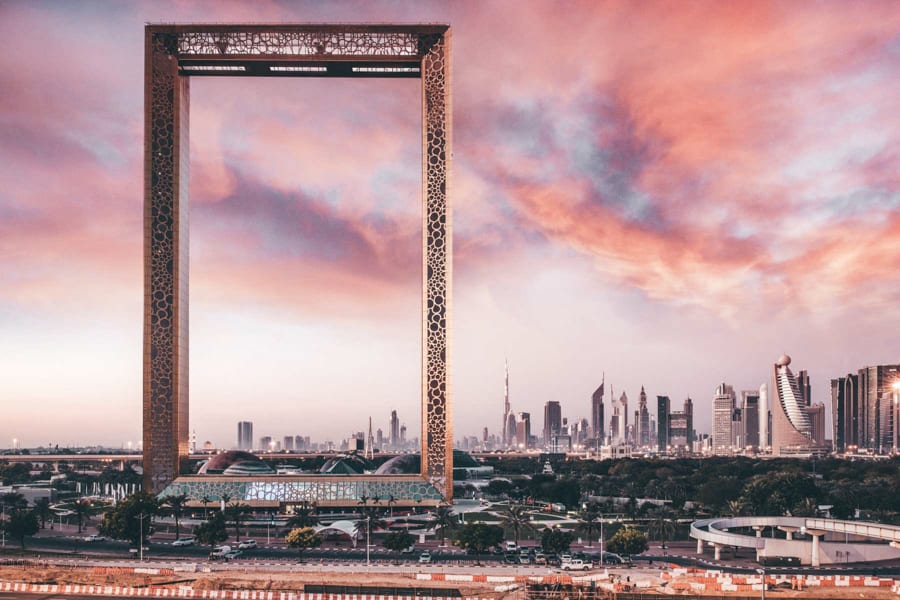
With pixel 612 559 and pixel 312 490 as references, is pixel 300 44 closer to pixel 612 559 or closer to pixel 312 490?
pixel 312 490

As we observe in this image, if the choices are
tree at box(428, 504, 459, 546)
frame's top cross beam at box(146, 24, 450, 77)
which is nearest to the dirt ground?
tree at box(428, 504, 459, 546)

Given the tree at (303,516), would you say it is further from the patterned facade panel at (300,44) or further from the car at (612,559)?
the patterned facade panel at (300,44)

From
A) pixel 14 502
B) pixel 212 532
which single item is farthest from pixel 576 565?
pixel 14 502

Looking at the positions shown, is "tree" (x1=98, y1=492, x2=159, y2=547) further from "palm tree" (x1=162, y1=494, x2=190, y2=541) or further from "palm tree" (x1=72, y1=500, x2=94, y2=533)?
"palm tree" (x1=72, y1=500, x2=94, y2=533)

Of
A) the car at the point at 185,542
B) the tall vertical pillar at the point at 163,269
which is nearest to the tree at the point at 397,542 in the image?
the car at the point at 185,542

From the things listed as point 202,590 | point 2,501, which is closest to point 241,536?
point 202,590

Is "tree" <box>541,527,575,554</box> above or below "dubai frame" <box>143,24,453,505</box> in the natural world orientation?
below
